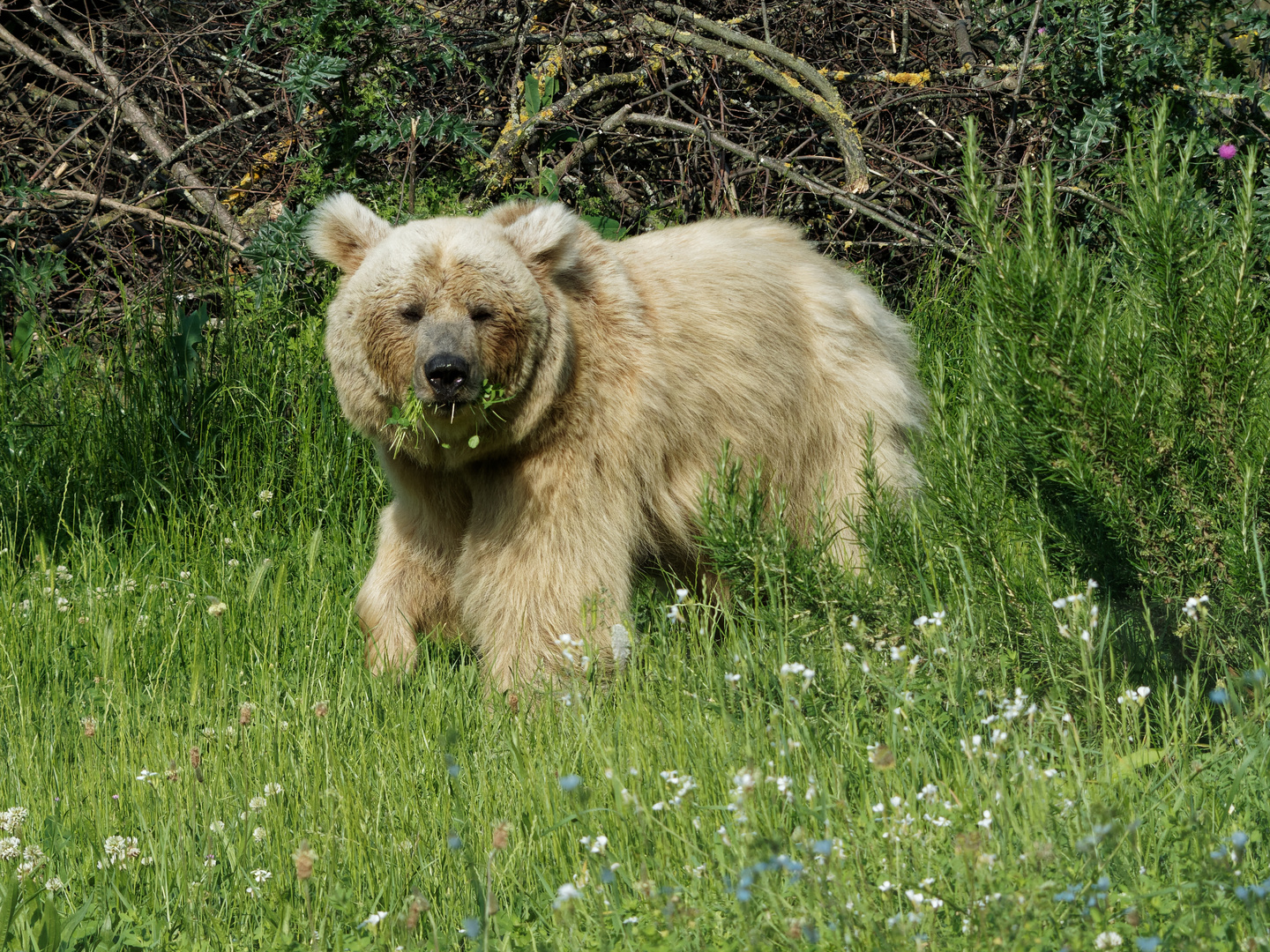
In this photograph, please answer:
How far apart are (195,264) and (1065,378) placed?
17.0 feet

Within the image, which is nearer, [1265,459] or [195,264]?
[1265,459]

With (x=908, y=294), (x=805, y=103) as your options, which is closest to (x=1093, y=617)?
(x=908, y=294)

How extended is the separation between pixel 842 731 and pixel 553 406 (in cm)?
158

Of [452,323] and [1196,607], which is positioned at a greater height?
[452,323]

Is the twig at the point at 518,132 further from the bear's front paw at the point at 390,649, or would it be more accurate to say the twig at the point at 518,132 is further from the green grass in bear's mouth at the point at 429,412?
the bear's front paw at the point at 390,649

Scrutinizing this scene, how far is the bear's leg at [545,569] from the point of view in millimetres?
4246

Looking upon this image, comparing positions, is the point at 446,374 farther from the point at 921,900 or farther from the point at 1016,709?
the point at 921,900

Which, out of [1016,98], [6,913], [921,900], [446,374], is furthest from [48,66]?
[921,900]

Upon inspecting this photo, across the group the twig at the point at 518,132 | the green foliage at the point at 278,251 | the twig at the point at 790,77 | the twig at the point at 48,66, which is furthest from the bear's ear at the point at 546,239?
the twig at the point at 48,66

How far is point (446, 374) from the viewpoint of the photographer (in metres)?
3.93

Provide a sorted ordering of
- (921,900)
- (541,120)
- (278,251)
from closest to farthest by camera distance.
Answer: (921,900), (278,251), (541,120)

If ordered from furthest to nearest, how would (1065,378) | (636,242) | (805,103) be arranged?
(805,103) → (636,242) → (1065,378)

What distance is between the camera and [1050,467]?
133 inches

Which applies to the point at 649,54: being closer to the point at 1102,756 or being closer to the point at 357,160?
the point at 357,160
